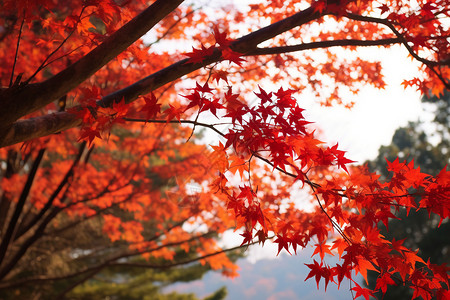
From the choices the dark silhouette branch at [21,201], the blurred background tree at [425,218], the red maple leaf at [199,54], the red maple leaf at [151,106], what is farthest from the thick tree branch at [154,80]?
the blurred background tree at [425,218]

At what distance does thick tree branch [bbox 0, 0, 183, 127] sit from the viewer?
2176 mm

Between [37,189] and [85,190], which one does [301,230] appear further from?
[37,189]

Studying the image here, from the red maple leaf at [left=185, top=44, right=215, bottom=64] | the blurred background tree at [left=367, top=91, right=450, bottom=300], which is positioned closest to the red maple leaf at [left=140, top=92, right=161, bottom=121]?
the red maple leaf at [left=185, top=44, right=215, bottom=64]

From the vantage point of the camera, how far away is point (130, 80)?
220 inches

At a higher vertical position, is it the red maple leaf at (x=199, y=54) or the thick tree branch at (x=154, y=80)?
the thick tree branch at (x=154, y=80)

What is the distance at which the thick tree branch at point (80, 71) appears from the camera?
218cm

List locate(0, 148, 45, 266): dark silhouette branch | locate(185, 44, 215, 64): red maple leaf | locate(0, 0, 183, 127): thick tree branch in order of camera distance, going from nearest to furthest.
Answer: locate(0, 0, 183, 127): thick tree branch, locate(185, 44, 215, 64): red maple leaf, locate(0, 148, 45, 266): dark silhouette branch

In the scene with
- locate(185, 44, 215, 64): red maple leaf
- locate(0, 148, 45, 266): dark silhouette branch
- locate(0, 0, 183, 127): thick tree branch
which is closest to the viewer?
locate(0, 0, 183, 127): thick tree branch

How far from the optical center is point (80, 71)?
2262 millimetres

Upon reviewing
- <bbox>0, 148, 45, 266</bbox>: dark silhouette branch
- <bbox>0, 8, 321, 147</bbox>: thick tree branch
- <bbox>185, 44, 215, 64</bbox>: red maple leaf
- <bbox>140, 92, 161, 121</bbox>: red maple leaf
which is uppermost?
<bbox>0, 148, 45, 266</bbox>: dark silhouette branch

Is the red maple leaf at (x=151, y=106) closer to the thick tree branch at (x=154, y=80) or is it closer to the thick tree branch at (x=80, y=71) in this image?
the thick tree branch at (x=154, y=80)

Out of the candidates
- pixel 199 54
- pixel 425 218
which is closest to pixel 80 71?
pixel 199 54

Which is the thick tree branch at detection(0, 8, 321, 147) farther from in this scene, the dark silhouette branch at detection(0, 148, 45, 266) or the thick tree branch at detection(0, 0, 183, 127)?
the dark silhouette branch at detection(0, 148, 45, 266)

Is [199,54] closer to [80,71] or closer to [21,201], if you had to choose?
[80,71]
